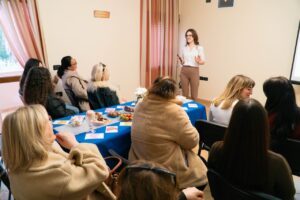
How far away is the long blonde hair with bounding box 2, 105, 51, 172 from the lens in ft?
3.11

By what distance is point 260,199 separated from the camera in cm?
105

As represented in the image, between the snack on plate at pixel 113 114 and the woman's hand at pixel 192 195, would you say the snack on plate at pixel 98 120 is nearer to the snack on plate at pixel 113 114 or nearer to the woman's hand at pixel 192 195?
the snack on plate at pixel 113 114

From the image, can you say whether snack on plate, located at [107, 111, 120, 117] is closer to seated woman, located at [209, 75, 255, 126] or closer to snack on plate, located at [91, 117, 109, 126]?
snack on plate, located at [91, 117, 109, 126]

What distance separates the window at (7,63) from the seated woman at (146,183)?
3156 mm

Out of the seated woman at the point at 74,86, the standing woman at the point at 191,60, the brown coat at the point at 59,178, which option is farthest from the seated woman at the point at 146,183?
the standing woman at the point at 191,60

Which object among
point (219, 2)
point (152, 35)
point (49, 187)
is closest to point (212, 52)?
point (219, 2)

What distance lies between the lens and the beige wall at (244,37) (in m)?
3.92

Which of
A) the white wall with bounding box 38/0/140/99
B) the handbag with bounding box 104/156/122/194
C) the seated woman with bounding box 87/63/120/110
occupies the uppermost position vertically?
the white wall with bounding box 38/0/140/99

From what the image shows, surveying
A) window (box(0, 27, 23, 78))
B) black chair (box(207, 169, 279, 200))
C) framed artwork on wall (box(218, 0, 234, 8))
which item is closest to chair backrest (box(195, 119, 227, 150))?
black chair (box(207, 169, 279, 200))

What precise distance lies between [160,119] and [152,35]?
339cm

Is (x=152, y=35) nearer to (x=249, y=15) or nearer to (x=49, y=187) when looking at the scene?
(x=249, y=15)

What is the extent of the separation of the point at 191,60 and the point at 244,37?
3.54 ft

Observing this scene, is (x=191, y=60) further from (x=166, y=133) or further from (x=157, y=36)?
(x=166, y=133)

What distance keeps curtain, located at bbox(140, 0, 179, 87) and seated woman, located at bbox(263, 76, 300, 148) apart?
3165mm
